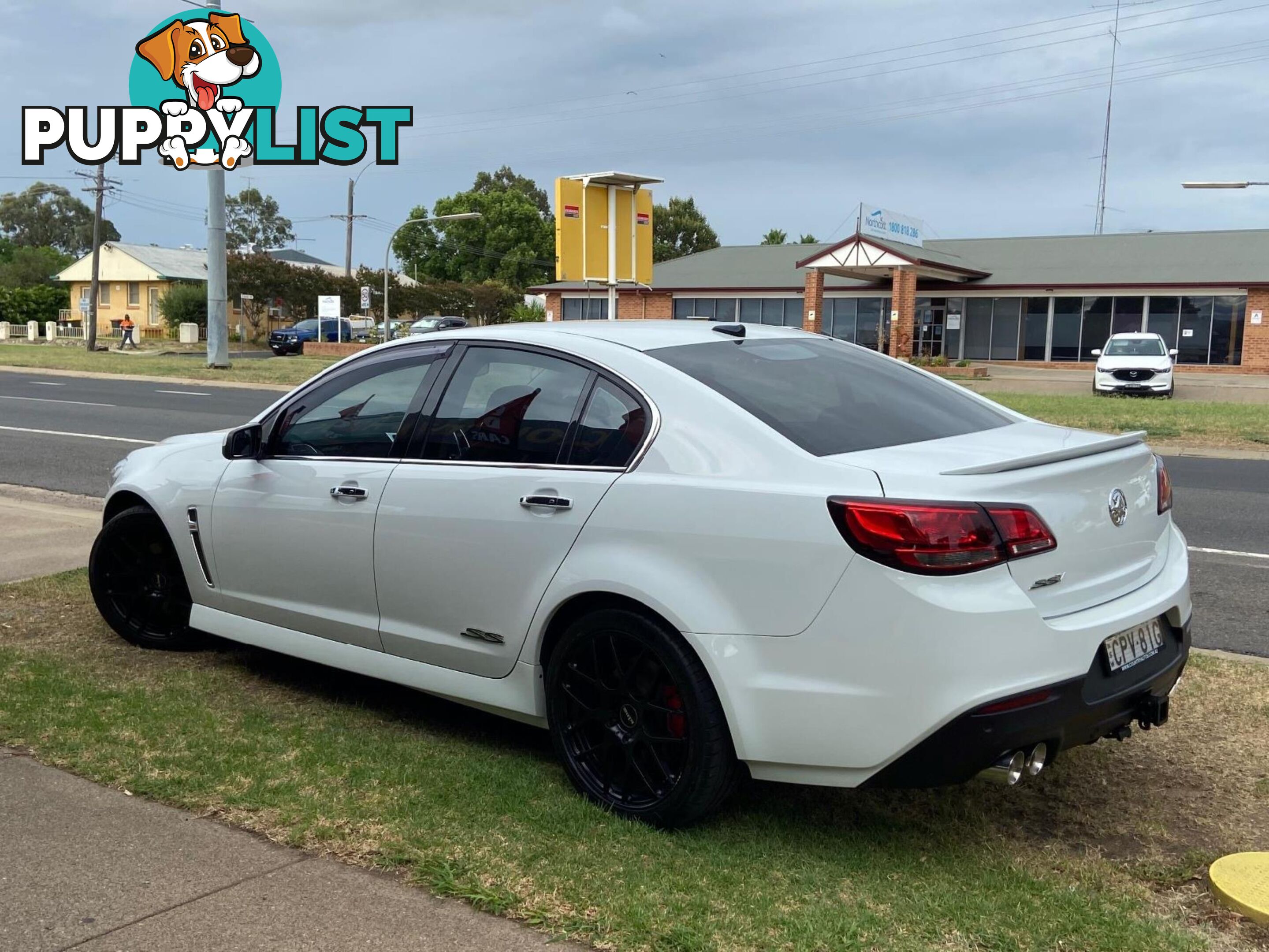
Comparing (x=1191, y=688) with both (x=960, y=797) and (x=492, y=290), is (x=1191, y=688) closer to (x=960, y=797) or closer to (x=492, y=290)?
(x=960, y=797)

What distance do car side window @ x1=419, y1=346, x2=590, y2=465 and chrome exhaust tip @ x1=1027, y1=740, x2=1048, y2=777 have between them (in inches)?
68.7

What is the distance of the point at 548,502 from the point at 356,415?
1.32 metres

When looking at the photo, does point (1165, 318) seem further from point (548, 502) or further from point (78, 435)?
point (548, 502)

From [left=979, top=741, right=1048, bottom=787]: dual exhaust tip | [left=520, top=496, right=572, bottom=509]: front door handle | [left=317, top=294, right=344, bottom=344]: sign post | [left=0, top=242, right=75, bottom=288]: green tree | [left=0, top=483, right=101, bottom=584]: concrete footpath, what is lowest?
[left=0, top=483, right=101, bottom=584]: concrete footpath

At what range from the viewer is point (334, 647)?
4895 millimetres

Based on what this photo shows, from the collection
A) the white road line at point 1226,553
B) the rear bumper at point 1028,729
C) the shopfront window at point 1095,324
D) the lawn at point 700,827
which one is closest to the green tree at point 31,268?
the shopfront window at point 1095,324

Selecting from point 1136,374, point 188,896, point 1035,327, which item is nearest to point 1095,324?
point 1035,327

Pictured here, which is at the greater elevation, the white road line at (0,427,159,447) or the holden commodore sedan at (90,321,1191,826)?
the holden commodore sedan at (90,321,1191,826)

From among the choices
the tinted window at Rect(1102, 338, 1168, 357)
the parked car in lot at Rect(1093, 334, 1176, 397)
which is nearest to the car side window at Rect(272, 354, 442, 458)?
the parked car in lot at Rect(1093, 334, 1176, 397)

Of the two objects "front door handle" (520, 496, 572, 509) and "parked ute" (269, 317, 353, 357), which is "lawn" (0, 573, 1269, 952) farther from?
"parked ute" (269, 317, 353, 357)

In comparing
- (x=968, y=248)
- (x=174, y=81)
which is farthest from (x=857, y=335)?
(x=174, y=81)

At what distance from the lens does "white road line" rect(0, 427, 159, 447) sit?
15094 mm

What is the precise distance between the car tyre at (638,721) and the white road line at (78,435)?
470 inches

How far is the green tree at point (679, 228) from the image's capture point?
9019 cm
